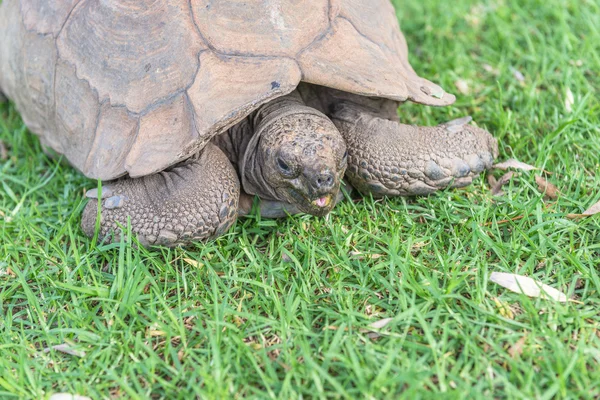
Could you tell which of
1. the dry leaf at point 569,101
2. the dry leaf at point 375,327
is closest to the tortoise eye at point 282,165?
the dry leaf at point 375,327

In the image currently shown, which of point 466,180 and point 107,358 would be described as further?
point 466,180

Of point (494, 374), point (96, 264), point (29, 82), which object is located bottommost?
point (96, 264)

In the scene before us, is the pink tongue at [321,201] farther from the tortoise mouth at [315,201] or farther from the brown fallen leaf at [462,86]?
the brown fallen leaf at [462,86]

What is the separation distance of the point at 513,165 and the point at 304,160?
120cm

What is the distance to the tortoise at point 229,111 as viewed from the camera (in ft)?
8.46

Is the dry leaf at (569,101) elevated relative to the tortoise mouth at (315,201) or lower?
elevated

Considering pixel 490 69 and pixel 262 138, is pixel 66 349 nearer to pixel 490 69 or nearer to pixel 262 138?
pixel 262 138

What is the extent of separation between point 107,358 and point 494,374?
54.5 inches

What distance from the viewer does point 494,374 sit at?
81.6 inches

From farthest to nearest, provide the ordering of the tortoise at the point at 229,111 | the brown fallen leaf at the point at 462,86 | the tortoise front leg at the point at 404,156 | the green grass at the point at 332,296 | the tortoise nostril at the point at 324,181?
the brown fallen leaf at the point at 462,86 → the tortoise front leg at the point at 404,156 → the tortoise at the point at 229,111 → the tortoise nostril at the point at 324,181 → the green grass at the point at 332,296

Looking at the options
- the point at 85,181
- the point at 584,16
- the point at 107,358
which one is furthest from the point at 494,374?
the point at 584,16

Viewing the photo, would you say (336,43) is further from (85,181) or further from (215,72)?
(85,181)

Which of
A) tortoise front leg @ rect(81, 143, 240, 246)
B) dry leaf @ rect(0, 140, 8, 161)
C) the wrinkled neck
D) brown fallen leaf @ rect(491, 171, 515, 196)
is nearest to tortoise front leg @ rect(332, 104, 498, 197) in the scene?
brown fallen leaf @ rect(491, 171, 515, 196)

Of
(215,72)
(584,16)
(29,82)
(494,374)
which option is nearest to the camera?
(494,374)
